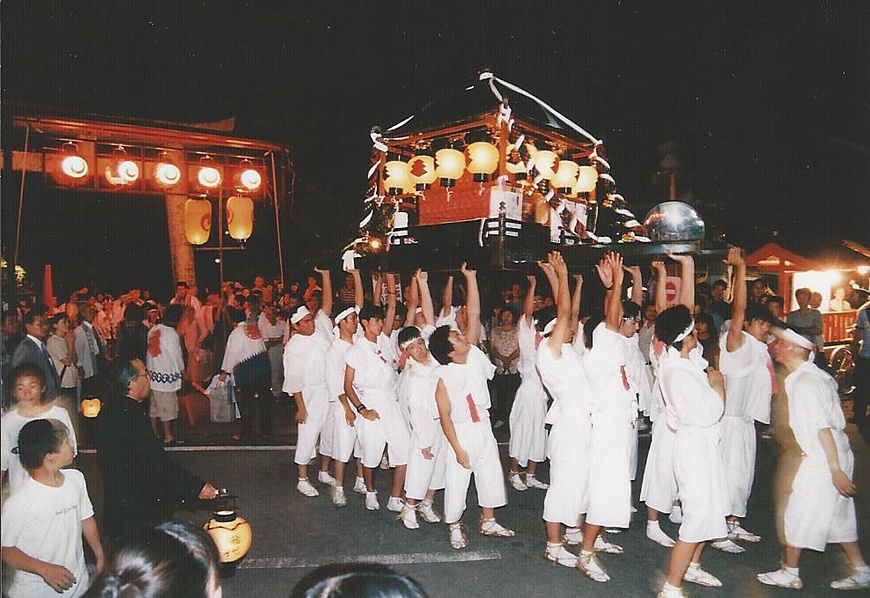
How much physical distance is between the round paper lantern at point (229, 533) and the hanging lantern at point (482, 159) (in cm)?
526

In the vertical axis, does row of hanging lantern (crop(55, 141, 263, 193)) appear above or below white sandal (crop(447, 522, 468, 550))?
above

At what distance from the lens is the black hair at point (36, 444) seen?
11.0 feet

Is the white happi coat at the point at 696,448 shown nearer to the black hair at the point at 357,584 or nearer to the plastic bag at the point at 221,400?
the black hair at the point at 357,584

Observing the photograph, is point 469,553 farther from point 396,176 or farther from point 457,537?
point 396,176

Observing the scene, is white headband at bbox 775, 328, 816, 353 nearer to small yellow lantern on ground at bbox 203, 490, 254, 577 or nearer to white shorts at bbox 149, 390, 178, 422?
small yellow lantern on ground at bbox 203, 490, 254, 577

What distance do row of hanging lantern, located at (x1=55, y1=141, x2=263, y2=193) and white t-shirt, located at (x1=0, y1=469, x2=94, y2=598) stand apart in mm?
11366

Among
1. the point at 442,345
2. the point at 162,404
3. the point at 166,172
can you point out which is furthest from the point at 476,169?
the point at 166,172

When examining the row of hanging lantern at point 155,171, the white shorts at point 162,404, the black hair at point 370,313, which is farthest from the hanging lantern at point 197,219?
the black hair at point 370,313

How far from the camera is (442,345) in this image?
5.50m

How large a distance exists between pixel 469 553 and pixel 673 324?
8.43ft

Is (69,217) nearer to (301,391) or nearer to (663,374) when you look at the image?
(301,391)

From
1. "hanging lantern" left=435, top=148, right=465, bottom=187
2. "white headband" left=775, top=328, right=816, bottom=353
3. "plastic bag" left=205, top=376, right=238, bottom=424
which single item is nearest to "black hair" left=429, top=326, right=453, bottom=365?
"white headband" left=775, top=328, right=816, bottom=353

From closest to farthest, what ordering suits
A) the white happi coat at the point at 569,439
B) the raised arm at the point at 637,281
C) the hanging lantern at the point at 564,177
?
the white happi coat at the point at 569,439
the raised arm at the point at 637,281
the hanging lantern at the point at 564,177

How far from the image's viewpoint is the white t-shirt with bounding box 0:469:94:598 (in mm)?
3309
